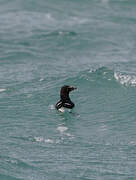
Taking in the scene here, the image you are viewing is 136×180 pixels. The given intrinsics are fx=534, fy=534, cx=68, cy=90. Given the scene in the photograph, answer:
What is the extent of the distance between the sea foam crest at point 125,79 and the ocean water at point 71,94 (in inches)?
1.8

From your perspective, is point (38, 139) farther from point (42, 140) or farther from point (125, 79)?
point (125, 79)

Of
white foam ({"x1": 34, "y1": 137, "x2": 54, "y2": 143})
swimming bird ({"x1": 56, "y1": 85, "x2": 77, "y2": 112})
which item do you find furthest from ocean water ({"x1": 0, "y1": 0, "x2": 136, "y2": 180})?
swimming bird ({"x1": 56, "y1": 85, "x2": 77, "y2": 112})

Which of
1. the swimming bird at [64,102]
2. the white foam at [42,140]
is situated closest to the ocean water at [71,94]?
the white foam at [42,140]

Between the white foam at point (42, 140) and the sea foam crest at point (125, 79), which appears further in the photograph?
the sea foam crest at point (125, 79)

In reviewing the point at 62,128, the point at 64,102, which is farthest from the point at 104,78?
the point at 62,128

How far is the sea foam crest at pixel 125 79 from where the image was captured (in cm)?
2408

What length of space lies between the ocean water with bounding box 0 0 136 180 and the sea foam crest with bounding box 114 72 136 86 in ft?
0.15

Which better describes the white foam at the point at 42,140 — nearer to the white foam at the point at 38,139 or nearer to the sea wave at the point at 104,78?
the white foam at the point at 38,139

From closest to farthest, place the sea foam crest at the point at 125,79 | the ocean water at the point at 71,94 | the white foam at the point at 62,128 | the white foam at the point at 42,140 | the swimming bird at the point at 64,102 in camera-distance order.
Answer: the ocean water at the point at 71,94, the white foam at the point at 42,140, the white foam at the point at 62,128, the swimming bird at the point at 64,102, the sea foam crest at the point at 125,79

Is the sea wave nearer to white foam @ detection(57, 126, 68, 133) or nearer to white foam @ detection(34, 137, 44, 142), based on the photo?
white foam @ detection(57, 126, 68, 133)

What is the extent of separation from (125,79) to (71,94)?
3062mm

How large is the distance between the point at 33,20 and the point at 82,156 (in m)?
23.9

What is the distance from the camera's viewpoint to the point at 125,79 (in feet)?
80.3

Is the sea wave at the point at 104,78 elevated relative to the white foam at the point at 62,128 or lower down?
lower down
